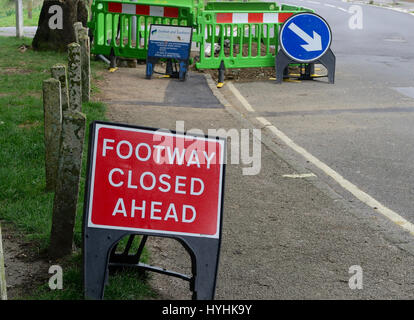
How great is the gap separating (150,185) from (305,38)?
34.4 feet

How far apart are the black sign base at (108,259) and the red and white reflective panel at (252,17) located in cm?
1061

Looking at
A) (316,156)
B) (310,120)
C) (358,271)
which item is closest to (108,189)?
(358,271)

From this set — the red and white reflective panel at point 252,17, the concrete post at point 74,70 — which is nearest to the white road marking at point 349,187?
the concrete post at point 74,70

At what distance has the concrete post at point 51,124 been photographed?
6.64 m

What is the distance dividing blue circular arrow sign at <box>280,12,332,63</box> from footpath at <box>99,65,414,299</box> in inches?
226

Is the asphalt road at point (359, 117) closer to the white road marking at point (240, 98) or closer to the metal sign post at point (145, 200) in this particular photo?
the white road marking at point (240, 98)

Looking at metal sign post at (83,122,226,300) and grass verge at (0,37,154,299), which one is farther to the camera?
grass verge at (0,37,154,299)

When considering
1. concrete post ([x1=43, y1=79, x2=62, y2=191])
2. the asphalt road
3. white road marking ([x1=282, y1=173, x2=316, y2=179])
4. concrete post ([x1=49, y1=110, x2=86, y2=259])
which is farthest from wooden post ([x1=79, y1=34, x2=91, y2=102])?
concrete post ([x1=49, y1=110, x2=86, y2=259])

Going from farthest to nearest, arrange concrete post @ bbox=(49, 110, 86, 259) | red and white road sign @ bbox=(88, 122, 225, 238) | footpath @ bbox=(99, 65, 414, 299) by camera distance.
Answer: concrete post @ bbox=(49, 110, 86, 259) → footpath @ bbox=(99, 65, 414, 299) → red and white road sign @ bbox=(88, 122, 225, 238)

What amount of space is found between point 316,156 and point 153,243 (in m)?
3.65

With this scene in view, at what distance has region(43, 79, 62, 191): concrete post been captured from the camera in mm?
6641

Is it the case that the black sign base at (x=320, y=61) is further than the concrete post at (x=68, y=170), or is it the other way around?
the black sign base at (x=320, y=61)

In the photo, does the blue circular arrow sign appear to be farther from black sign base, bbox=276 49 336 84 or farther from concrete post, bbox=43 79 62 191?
concrete post, bbox=43 79 62 191

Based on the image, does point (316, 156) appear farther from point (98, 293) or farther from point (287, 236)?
point (98, 293)
